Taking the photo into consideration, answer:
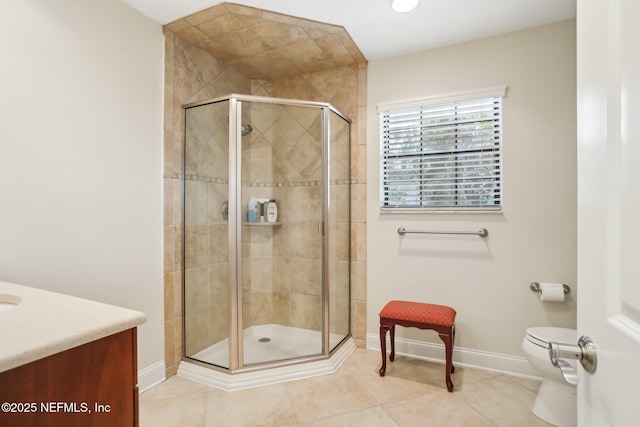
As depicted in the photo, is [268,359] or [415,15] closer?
[415,15]

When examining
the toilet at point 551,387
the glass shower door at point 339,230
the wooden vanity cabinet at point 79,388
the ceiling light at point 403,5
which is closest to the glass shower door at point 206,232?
the glass shower door at point 339,230

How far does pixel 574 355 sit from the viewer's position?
603mm

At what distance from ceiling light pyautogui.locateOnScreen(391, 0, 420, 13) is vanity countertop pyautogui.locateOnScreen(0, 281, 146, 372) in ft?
6.74

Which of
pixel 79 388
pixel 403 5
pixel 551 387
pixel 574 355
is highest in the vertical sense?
pixel 403 5

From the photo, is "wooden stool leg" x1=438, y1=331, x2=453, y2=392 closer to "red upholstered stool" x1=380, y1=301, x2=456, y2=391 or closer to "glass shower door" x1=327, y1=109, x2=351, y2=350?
"red upholstered stool" x1=380, y1=301, x2=456, y2=391

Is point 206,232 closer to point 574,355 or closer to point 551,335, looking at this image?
point 574,355

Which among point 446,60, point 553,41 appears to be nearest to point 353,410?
point 446,60

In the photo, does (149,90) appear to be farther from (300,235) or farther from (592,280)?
→ (592,280)

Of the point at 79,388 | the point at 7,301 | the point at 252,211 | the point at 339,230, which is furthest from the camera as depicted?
the point at 339,230

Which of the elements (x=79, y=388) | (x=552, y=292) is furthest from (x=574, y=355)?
(x=552, y=292)

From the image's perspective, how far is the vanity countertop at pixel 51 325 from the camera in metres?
0.61

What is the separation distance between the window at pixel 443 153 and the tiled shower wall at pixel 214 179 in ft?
0.82

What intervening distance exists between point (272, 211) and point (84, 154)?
3.97 feet

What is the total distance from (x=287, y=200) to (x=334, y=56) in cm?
120
